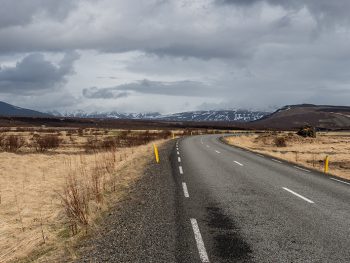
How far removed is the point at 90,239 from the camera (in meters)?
6.96

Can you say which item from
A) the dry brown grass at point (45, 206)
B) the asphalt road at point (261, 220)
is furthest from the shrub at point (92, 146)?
the asphalt road at point (261, 220)

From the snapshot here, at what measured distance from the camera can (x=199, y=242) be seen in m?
6.54

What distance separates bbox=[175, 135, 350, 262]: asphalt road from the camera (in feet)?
19.9

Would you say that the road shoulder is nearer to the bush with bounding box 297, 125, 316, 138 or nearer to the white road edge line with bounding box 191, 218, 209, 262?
the white road edge line with bounding box 191, 218, 209, 262

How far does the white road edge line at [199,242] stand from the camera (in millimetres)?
5823

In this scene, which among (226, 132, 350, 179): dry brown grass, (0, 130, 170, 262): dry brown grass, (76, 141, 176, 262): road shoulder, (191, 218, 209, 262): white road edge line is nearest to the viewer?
(191, 218, 209, 262): white road edge line

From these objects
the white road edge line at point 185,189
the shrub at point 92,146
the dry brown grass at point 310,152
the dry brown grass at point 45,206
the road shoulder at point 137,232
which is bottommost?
the dry brown grass at point 310,152

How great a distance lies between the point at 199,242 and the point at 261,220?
211 cm

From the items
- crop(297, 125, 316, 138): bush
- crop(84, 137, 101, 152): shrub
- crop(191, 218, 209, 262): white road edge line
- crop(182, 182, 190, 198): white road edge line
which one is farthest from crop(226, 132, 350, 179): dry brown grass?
crop(84, 137, 101, 152): shrub

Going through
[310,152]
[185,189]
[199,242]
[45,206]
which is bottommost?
[310,152]

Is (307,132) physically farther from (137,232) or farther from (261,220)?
(137,232)

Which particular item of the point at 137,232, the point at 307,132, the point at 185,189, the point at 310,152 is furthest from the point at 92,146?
the point at 307,132

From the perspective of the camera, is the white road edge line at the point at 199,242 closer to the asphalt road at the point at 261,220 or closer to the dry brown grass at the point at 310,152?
the asphalt road at the point at 261,220

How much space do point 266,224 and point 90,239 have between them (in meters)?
3.52
